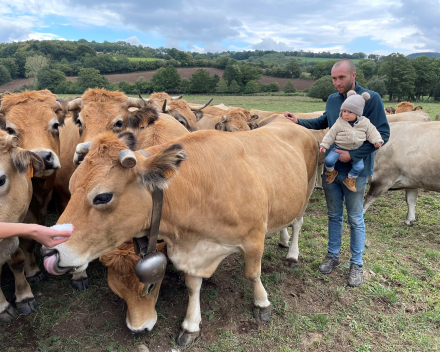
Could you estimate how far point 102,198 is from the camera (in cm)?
215

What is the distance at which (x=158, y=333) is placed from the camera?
11.2 ft

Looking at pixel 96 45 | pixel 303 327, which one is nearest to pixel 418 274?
pixel 303 327

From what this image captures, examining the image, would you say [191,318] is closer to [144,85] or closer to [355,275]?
[355,275]

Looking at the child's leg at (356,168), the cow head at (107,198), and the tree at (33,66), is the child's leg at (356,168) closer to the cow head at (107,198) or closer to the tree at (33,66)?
the cow head at (107,198)

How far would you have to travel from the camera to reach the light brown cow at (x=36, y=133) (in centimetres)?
400

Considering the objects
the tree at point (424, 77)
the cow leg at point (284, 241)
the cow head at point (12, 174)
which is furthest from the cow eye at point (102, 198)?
the tree at point (424, 77)

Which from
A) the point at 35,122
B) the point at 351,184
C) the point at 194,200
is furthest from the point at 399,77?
the point at 194,200

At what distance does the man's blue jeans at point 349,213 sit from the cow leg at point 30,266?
472 centimetres

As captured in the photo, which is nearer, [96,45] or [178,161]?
[178,161]

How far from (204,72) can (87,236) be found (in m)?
67.2

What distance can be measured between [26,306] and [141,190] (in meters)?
2.89

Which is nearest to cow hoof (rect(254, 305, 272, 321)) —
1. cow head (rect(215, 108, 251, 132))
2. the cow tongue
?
the cow tongue

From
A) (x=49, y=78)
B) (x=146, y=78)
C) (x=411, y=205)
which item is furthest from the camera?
(x=146, y=78)

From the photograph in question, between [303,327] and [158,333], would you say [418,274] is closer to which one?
[303,327]
